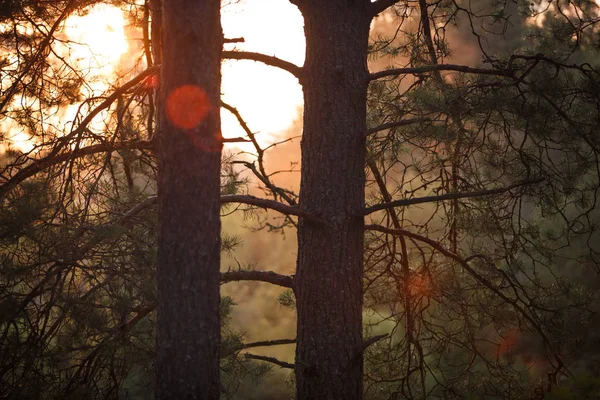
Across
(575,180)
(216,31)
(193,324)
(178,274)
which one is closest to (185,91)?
(216,31)

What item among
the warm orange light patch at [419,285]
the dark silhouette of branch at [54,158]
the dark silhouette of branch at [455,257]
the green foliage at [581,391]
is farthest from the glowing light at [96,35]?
the green foliage at [581,391]

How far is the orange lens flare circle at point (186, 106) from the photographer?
3326 mm

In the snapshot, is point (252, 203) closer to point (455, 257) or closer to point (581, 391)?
point (455, 257)

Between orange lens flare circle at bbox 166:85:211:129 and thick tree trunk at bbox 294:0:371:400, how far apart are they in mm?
1117

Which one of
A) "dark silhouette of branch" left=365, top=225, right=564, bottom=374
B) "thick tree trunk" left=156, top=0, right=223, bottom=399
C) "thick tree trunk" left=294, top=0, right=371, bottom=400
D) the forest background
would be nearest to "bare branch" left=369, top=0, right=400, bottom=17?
"thick tree trunk" left=294, top=0, right=371, bottom=400

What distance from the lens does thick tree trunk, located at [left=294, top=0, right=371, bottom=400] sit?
417cm

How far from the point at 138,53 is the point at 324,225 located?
2895 millimetres

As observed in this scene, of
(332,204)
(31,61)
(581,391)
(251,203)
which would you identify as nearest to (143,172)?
(31,61)

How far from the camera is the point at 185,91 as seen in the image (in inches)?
132

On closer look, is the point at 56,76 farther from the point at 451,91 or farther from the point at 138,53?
the point at 451,91

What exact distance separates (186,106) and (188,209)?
0.50m

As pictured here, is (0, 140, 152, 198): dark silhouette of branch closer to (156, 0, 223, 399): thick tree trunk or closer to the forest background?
the forest background

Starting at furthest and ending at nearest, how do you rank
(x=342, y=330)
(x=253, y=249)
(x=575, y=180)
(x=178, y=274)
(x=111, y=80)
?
(x=253, y=249)
(x=575, y=180)
(x=111, y=80)
(x=342, y=330)
(x=178, y=274)

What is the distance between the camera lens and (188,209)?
3.31 meters
